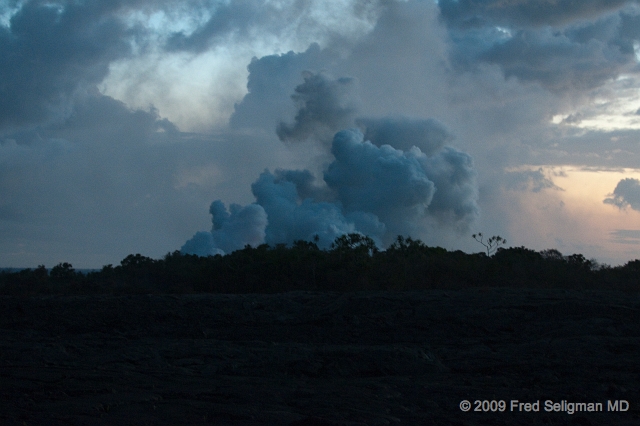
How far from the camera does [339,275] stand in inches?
1071

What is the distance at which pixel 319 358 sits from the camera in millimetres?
11836

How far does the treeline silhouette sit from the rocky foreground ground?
6375mm

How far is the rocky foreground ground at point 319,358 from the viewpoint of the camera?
27.1ft

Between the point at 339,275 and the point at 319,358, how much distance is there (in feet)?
50.5

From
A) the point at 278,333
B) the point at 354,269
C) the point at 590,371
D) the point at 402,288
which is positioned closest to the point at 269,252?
the point at 354,269

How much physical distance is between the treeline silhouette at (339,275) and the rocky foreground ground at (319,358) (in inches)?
251

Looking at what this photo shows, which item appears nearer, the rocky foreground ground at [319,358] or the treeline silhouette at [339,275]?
the rocky foreground ground at [319,358]

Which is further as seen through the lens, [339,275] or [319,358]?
[339,275]

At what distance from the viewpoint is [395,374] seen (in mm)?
11195

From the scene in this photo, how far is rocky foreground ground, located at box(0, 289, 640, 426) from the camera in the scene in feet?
27.1

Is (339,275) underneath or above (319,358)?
above

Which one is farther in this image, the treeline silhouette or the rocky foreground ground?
the treeline silhouette

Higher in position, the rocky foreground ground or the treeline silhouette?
the treeline silhouette

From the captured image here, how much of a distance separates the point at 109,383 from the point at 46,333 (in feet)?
25.2
